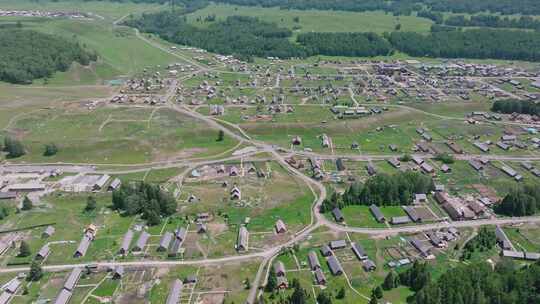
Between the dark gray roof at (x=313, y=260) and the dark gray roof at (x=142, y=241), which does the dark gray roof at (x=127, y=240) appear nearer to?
the dark gray roof at (x=142, y=241)

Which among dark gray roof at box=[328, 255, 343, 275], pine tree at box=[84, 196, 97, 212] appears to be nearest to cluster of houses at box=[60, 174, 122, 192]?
pine tree at box=[84, 196, 97, 212]

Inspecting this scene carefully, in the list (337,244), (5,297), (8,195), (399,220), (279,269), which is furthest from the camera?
(8,195)

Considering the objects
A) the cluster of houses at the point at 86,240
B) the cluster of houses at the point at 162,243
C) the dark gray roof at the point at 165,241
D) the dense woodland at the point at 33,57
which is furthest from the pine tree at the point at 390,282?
the dense woodland at the point at 33,57

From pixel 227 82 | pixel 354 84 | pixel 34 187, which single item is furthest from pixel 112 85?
pixel 354 84

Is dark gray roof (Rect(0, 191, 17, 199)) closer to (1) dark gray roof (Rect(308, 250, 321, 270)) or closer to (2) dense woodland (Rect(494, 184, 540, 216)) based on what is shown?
(1) dark gray roof (Rect(308, 250, 321, 270))

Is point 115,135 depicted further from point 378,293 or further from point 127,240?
point 378,293

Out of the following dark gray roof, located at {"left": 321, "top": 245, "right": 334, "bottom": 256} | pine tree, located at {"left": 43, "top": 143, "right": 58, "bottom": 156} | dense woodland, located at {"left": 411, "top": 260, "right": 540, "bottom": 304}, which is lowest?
dark gray roof, located at {"left": 321, "top": 245, "right": 334, "bottom": 256}

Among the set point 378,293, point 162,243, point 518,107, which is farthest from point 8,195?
point 518,107
